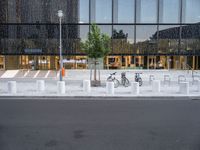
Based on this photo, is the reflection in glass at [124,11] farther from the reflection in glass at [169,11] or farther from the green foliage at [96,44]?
the green foliage at [96,44]

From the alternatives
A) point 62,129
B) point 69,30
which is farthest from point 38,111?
point 69,30

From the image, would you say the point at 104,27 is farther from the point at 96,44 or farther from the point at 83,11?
the point at 96,44

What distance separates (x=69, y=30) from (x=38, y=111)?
83.3 feet

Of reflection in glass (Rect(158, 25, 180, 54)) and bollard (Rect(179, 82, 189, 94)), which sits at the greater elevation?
reflection in glass (Rect(158, 25, 180, 54))

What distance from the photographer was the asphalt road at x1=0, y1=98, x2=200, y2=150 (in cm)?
669

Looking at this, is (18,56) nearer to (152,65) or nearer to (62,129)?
(152,65)

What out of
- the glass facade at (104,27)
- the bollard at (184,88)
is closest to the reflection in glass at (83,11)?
the glass facade at (104,27)

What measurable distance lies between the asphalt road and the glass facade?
23323 millimetres

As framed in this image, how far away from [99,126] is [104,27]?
27701mm

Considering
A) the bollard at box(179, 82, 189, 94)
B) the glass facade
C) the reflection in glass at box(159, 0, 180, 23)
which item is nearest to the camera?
the bollard at box(179, 82, 189, 94)

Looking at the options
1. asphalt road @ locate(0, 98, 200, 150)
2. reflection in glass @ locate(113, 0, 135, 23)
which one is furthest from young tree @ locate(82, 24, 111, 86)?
reflection in glass @ locate(113, 0, 135, 23)

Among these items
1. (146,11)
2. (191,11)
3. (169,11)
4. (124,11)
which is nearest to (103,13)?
(124,11)

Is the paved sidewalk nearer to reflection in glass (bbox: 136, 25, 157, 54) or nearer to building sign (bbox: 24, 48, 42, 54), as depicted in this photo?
reflection in glass (bbox: 136, 25, 157, 54)

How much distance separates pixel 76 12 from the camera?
35094 mm
